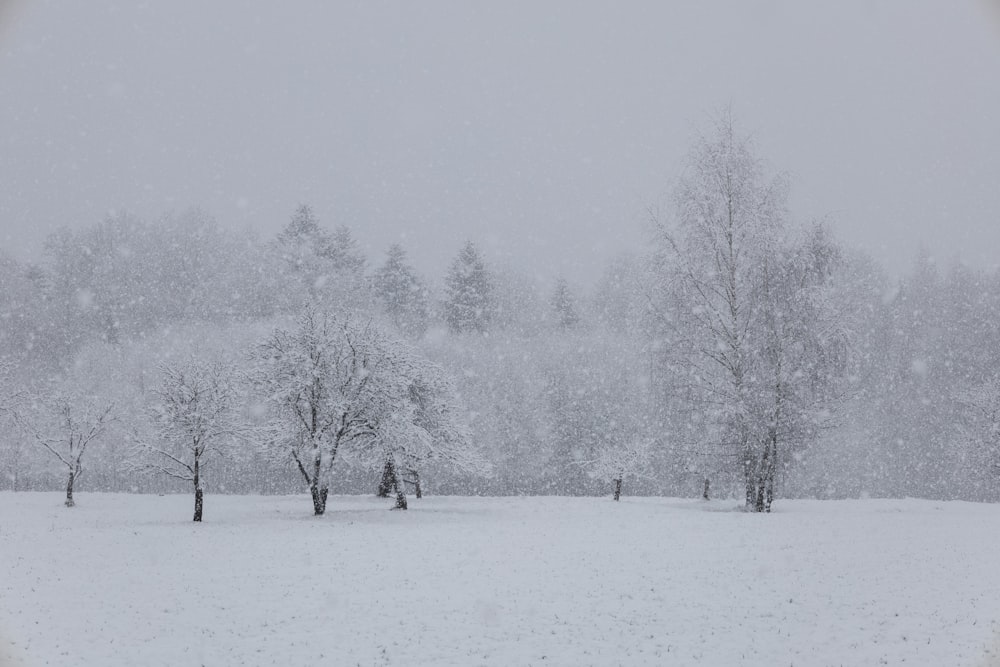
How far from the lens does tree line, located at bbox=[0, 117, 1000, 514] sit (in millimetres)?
24406

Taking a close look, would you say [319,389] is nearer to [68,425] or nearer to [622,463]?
[68,425]

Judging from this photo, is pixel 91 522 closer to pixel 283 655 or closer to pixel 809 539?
pixel 283 655

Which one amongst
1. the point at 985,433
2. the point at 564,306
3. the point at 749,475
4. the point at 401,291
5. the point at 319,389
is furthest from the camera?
the point at 564,306

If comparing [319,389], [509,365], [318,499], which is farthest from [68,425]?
[509,365]

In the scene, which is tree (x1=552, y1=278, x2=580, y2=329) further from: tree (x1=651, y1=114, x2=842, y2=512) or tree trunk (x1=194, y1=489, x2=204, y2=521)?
tree trunk (x1=194, y1=489, x2=204, y2=521)

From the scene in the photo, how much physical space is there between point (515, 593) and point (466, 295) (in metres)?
52.4

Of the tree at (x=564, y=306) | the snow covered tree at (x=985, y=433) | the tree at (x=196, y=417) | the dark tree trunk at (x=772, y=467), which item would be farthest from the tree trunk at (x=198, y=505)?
the tree at (x=564, y=306)

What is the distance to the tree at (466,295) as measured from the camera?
65.6 meters

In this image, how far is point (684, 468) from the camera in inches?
1006

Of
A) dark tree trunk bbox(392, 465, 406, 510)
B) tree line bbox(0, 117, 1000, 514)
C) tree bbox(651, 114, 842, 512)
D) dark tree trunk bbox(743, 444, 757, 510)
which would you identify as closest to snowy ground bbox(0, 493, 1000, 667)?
dark tree trunk bbox(743, 444, 757, 510)

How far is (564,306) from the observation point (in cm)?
7094

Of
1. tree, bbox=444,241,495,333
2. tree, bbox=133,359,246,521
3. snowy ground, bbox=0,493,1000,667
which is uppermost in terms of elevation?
tree, bbox=444,241,495,333

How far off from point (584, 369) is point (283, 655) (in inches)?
1855

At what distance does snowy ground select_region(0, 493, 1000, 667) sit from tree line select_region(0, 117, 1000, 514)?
16.5 ft
